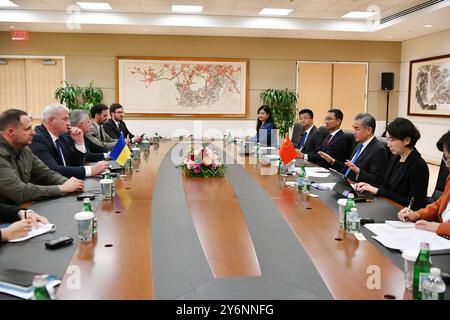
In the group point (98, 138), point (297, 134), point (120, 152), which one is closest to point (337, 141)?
point (297, 134)

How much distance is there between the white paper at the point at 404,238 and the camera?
1.93 meters

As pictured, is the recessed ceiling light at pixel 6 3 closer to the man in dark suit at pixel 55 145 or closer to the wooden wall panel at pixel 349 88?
the man in dark suit at pixel 55 145

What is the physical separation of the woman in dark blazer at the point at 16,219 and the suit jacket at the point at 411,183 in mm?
2241

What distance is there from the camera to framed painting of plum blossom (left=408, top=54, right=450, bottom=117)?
874 cm

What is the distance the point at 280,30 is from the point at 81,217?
25.5 ft

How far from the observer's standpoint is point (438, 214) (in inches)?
100

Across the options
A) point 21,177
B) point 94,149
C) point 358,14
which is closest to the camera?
point 21,177

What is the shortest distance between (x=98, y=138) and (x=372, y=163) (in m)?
3.80

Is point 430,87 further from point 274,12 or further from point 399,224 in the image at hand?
point 399,224

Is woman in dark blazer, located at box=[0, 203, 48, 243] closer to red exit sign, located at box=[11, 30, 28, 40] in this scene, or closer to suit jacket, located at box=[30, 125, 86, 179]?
suit jacket, located at box=[30, 125, 86, 179]

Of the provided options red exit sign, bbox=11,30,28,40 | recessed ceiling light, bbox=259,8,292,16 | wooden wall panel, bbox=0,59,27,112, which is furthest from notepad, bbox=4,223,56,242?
wooden wall panel, bbox=0,59,27,112

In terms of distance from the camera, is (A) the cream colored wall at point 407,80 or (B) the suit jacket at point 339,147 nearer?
(B) the suit jacket at point 339,147

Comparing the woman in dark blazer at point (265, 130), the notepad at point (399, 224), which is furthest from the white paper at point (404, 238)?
the woman in dark blazer at point (265, 130)

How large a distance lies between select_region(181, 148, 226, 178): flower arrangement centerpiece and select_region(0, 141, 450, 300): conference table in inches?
21.8
